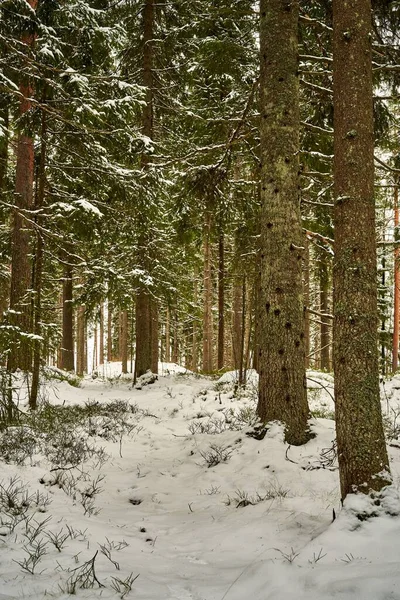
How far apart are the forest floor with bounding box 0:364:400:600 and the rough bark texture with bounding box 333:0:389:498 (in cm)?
47

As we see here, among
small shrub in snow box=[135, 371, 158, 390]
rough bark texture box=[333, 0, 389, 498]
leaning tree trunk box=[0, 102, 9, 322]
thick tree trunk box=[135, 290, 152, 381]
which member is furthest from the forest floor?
thick tree trunk box=[135, 290, 152, 381]

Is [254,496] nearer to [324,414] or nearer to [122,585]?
[122,585]

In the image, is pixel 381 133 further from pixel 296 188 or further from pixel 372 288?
pixel 372 288

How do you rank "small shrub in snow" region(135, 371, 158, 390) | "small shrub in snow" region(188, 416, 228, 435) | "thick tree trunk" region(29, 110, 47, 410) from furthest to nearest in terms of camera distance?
"small shrub in snow" region(135, 371, 158, 390) < "thick tree trunk" region(29, 110, 47, 410) < "small shrub in snow" region(188, 416, 228, 435)

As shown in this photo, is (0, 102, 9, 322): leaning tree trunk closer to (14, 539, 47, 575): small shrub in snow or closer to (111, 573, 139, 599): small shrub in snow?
(14, 539, 47, 575): small shrub in snow

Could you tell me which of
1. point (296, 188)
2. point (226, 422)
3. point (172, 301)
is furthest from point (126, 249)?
point (296, 188)

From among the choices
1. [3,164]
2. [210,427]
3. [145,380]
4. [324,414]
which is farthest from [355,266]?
[145,380]

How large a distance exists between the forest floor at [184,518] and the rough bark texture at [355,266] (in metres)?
0.47

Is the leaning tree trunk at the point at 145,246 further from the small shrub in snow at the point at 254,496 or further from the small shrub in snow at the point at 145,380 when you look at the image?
the small shrub in snow at the point at 254,496

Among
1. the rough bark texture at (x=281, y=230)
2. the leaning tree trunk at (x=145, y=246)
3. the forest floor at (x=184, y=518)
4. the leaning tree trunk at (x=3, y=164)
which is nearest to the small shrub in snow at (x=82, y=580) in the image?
the forest floor at (x=184, y=518)

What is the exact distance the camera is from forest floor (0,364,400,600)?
8.72 ft

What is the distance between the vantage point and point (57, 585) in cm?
267

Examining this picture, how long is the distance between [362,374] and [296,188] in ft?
10.7

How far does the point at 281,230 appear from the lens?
5727mm
